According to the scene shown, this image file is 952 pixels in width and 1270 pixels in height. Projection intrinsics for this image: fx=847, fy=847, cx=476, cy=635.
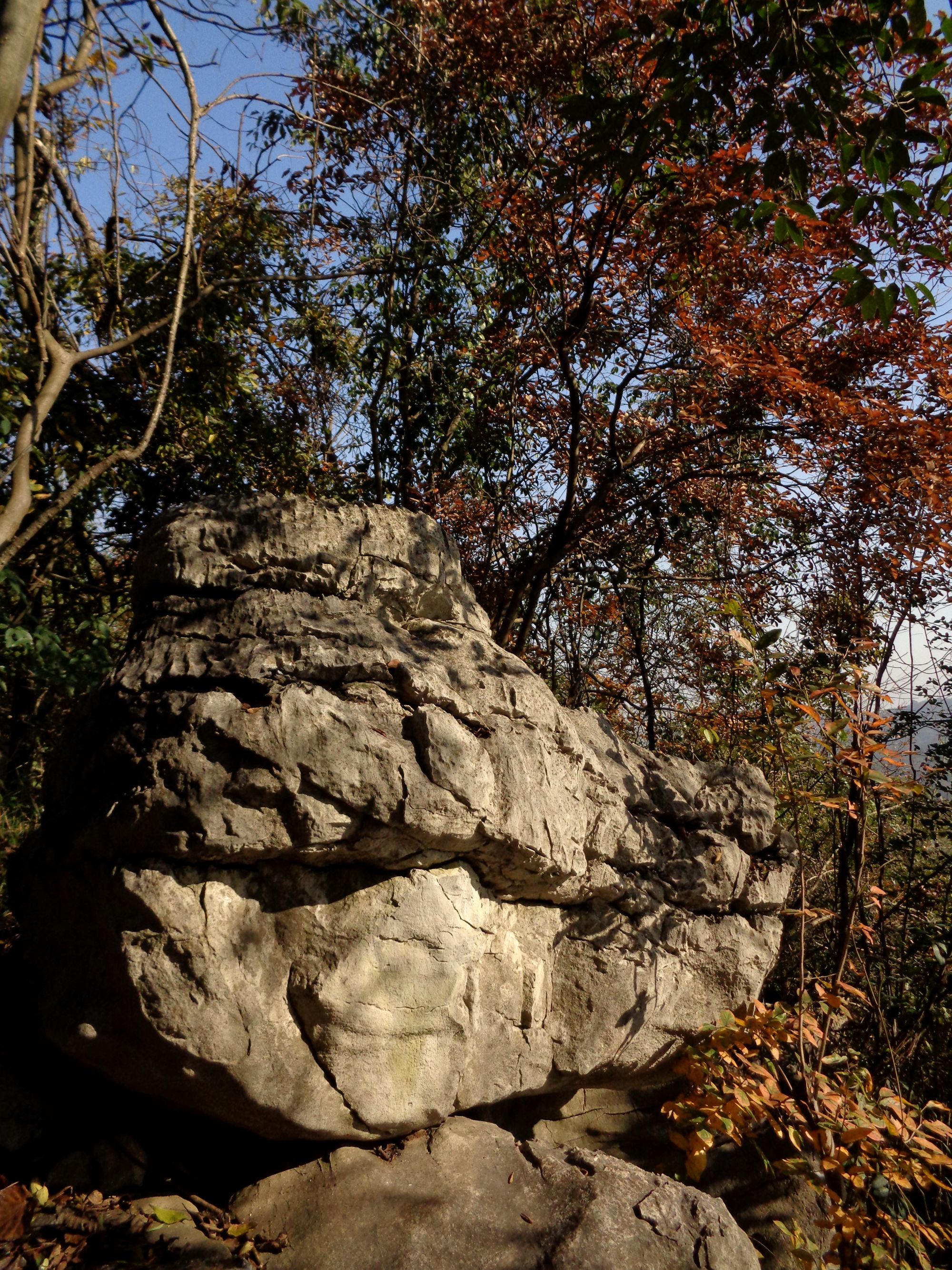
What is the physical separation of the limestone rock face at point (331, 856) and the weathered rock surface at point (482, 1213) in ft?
0.57

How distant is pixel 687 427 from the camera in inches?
223

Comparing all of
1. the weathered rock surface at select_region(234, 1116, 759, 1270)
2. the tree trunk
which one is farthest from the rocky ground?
the tree trunk

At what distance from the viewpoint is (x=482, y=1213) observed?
9.84 ft

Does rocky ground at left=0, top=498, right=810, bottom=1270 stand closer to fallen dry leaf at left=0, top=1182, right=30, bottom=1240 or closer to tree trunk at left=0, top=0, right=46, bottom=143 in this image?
fallen dry leaf at left=0, top=1182, right=30, bottom=1240

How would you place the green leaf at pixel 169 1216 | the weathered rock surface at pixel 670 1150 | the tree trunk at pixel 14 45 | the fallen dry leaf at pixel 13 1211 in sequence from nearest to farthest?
the tree trunk at pixel 14 45 → the fallen dry leaf at pixel 13 1211 → the green leaf at pixel 169 1216 → the weathered rock surface at pixel 670 1150

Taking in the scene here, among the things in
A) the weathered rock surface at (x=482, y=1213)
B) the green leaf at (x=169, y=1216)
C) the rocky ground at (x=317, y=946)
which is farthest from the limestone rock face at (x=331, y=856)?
the green leaf at (x=169, y=1216)

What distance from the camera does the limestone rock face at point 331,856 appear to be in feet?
9.19

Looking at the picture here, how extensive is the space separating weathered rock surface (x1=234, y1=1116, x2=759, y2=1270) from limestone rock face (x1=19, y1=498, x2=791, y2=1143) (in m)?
0.17

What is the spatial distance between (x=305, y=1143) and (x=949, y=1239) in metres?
2.99

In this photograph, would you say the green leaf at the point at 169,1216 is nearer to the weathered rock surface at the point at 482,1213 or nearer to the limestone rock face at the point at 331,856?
the weathered rock surface at the point at 482,1213

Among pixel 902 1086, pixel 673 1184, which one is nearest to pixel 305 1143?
pixel 673 1184

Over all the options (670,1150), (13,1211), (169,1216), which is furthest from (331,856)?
(670,1150)

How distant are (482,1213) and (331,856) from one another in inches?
54.0

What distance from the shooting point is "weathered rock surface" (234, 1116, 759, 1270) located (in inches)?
112
